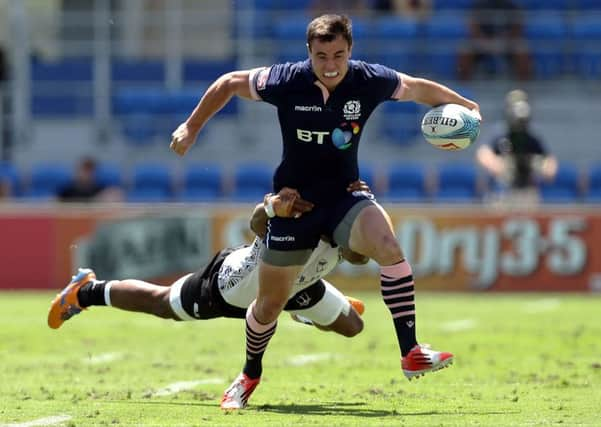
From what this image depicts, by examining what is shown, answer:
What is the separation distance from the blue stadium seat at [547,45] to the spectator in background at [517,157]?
4.75 meters

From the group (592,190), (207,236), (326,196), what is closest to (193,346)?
(326,196)

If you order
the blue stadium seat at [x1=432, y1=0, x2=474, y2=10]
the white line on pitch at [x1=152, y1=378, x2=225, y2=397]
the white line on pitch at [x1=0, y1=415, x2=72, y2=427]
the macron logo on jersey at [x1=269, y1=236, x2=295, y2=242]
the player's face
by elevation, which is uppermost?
the blue stadium seat at [x1=432, y1=0, x2=474, y2=10]

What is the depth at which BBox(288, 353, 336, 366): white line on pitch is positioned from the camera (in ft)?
35.2

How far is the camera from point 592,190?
21547 mm

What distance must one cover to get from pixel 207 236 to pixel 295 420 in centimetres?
1108

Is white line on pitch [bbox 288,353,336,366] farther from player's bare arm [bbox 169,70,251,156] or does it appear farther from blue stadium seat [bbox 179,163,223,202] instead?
blue stadium seat [bbox 179,163,223,202]

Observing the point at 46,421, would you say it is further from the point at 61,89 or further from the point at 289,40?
the point at 61,89

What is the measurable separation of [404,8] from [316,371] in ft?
46.4

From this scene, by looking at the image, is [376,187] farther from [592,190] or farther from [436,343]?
[436,343]

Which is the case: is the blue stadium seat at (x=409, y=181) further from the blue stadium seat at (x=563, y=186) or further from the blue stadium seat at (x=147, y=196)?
the blue stadium seat at (x=147, y=196)

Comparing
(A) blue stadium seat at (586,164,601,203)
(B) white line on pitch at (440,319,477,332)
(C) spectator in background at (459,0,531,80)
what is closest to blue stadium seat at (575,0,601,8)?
(C) spectator in background at (459,0,531,80)

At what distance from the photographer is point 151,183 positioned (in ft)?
72.5

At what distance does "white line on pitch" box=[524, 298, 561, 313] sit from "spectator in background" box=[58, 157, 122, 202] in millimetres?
6800

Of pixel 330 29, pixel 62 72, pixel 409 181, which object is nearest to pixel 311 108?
pixel 330 29
